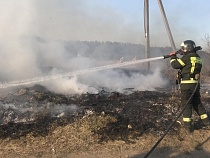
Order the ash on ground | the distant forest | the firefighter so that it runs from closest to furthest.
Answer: the ash on ground < the firefighter < the distant forest

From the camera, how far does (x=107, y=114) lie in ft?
23.2

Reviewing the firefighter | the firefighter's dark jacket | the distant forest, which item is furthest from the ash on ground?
the distant forest

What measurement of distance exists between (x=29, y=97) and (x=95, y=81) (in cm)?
406

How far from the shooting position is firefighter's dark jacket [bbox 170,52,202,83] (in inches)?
264

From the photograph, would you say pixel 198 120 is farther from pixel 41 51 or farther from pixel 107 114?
pixel 41 51

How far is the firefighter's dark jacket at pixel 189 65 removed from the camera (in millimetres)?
6695

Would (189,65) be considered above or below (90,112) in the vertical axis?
above

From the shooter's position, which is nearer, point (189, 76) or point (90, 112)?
point (189, 76)

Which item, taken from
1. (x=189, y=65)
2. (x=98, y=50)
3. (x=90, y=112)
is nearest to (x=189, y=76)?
(x=189, y=65)

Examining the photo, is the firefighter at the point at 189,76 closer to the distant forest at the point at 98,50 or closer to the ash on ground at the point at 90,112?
the ash on ground at the point at 90,112

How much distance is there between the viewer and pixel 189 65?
671 cm

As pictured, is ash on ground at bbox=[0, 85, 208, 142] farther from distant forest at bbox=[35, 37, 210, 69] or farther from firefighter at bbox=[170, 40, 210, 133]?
distant forest at bbox=[35, 37, 210, 69]

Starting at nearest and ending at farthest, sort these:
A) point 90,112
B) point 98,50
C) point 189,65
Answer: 1. point 189,65
2. point 90,112
3. point 98,50

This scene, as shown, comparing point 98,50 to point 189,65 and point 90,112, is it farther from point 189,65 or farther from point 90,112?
point 189,65
